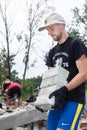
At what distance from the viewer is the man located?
400 centimetres

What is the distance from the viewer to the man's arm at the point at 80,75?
3.99 m

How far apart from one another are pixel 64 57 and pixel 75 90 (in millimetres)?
351

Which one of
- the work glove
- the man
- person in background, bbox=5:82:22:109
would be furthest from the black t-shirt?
person in background, bbox=5:82:22:109

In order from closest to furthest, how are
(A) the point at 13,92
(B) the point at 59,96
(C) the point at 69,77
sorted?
(B) the point at 59,96 → (C) the point at 69,77 → (A) the point at 13,92

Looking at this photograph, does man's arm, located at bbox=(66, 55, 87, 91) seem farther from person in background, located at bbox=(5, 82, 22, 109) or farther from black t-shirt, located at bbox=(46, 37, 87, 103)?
person in background, located at bbox=(5, 82, 22, 109)

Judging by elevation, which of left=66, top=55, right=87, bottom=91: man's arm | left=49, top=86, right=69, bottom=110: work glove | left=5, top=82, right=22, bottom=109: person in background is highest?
left=66, top=55, right=87, bottom=91: man's arm

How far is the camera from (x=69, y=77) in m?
4.14

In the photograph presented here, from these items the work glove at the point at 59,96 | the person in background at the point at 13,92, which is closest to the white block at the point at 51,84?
the work glove at the point at 59,96

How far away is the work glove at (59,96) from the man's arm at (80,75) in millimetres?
59

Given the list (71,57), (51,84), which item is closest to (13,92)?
(71,57)

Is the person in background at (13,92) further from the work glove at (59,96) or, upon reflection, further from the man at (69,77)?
the work glove at (59,96)

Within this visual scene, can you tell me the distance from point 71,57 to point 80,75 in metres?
0.25

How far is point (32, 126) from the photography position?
23.5ft

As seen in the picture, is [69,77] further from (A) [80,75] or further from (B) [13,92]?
(B) [13,92]
